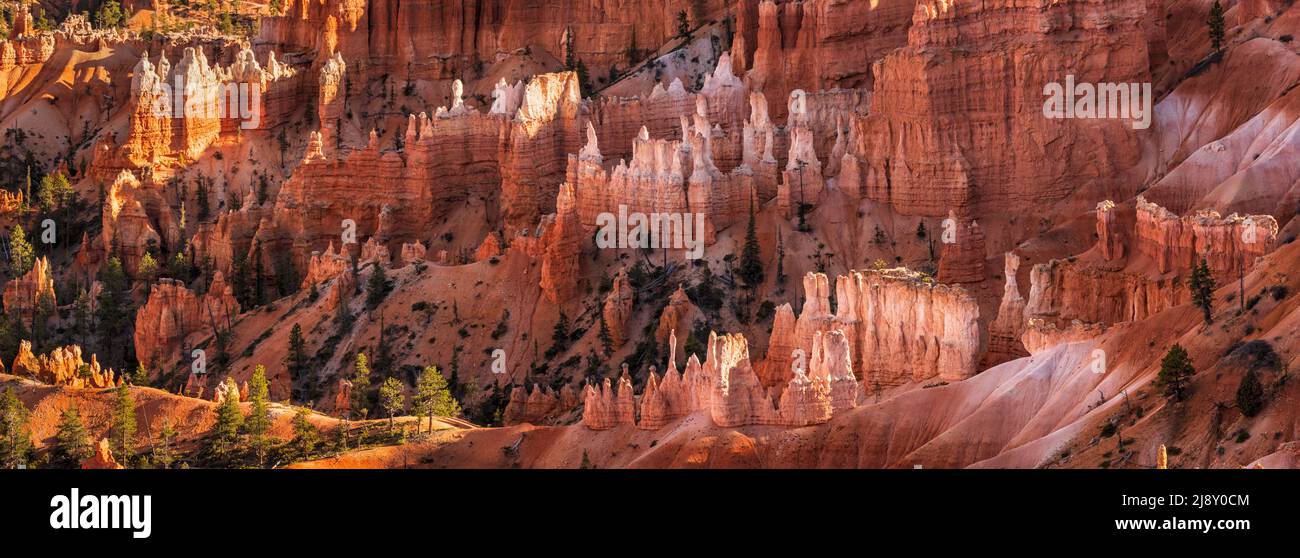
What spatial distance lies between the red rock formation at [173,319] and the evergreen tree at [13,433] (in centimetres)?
2821

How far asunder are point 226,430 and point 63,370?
63.5 feet

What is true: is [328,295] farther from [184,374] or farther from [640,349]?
[640,349]

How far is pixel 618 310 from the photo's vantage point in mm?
112250

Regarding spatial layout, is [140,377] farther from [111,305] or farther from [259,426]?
[259,426]

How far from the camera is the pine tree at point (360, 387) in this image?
348ft

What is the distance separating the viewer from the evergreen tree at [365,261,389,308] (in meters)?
120

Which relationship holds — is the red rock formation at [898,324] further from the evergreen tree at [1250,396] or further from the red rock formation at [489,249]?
the red rock formation at [489,249]

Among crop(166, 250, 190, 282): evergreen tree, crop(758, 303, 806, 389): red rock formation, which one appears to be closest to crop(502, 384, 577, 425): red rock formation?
crop(758, 303, 806, 389): red rock formation

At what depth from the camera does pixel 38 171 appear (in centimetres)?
15775

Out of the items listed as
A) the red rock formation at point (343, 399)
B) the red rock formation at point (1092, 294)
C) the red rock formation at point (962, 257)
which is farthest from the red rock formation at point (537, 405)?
the red rock formation at point (1092, 294)

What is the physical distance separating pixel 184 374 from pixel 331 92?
36.5 metres

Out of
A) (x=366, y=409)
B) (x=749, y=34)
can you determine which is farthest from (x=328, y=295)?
(x=749, y=34)

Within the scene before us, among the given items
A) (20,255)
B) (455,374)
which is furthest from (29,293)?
(455,374)

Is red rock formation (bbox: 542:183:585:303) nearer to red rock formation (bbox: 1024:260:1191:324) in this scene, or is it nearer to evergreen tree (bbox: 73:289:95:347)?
evergreen tree (bbox: 73:289:95:347)
